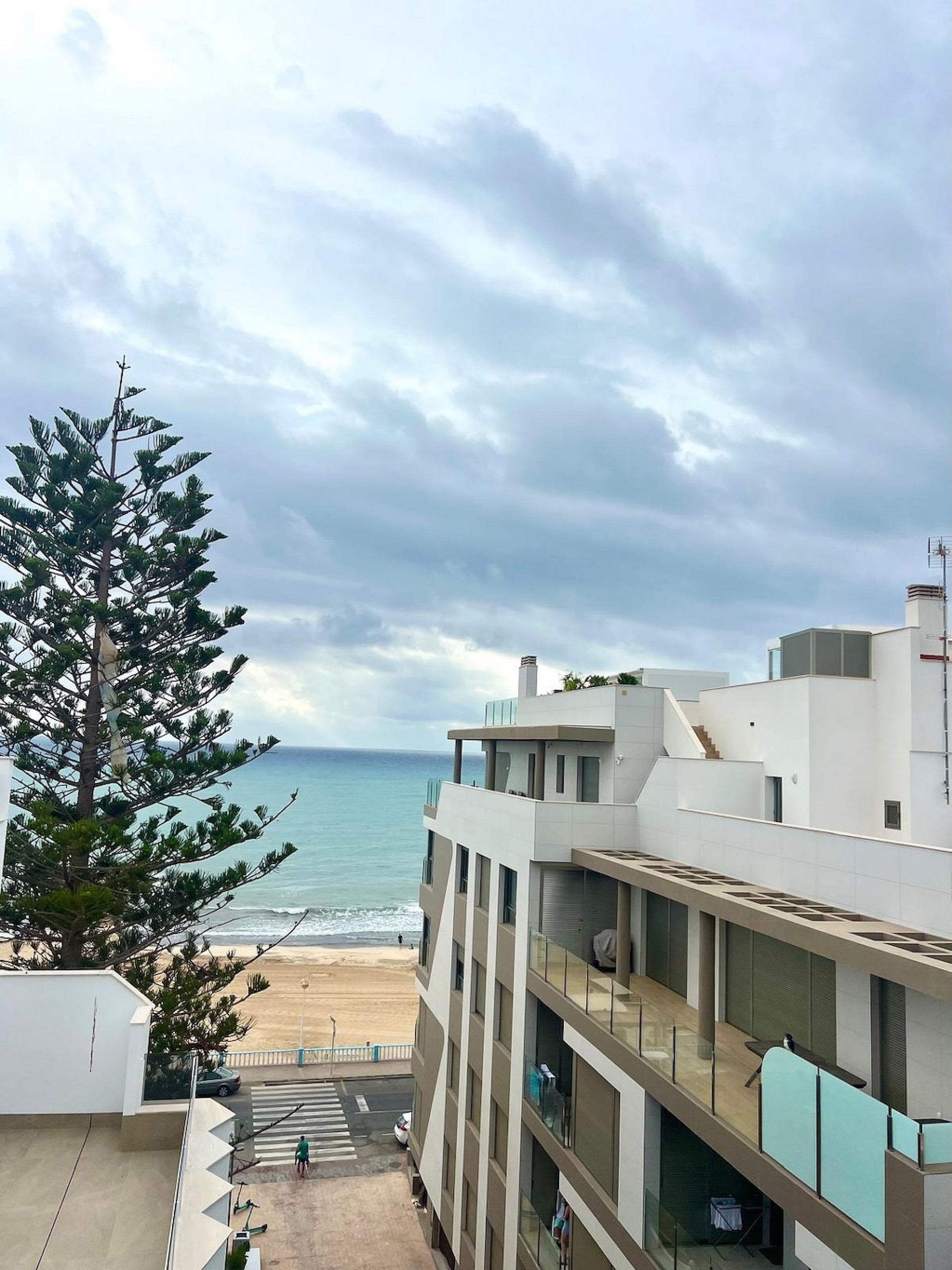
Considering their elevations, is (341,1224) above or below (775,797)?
below

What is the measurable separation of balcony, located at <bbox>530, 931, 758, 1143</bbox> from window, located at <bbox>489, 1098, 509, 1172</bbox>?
3.39m

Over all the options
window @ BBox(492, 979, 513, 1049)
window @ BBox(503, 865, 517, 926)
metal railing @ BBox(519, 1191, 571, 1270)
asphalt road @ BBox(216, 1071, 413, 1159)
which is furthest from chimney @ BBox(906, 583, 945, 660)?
asphalt road @ BBox(216, 1071, 413, 1159)

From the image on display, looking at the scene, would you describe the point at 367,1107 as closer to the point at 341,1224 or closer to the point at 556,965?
the point at 341,1224

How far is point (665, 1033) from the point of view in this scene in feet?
34.5

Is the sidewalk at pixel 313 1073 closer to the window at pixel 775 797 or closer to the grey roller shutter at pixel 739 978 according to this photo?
the window at pixel 775 797

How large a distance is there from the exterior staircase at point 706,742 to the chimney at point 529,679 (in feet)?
20.4

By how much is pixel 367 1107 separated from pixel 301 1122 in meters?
2.54

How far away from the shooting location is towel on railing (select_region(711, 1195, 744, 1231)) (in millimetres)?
10586

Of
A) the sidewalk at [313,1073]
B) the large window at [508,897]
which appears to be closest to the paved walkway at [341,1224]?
the sidewalk at [313,1073]

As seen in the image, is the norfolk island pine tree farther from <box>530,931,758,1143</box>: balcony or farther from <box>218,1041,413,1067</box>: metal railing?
<box>218,1041,413,1067</box>: metal railing

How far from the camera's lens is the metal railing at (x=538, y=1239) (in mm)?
13070

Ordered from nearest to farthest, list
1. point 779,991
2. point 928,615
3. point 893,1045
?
point 893,1045, point 779,991, point 928,615

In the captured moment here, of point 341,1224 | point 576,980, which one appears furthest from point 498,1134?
point 341,1224

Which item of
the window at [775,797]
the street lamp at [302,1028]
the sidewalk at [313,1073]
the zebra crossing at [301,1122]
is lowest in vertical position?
the street lamp at [302,1028]
